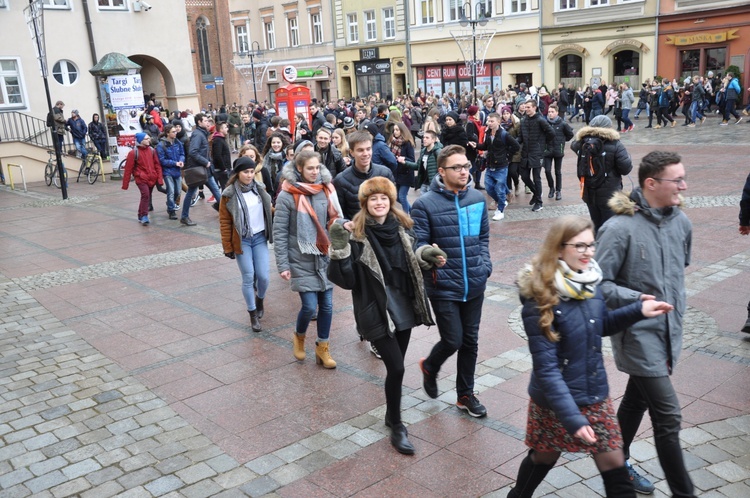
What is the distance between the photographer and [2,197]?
20.4 meters

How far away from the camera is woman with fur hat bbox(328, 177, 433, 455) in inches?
188

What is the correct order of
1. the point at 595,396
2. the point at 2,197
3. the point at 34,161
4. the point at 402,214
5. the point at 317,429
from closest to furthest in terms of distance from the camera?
the point at 595,396, the point at 402,214, the point at 317,429, the point at 2,197, the point at 34,161

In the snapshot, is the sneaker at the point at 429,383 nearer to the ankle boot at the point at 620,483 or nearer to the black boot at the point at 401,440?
the black boot at the point at 401,440

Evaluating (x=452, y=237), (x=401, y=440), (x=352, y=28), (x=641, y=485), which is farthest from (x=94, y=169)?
(x=352, y=28)

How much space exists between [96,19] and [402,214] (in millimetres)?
26804

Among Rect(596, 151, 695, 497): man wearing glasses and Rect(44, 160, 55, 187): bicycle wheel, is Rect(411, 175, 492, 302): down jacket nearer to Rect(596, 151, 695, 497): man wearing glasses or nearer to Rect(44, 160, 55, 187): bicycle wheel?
Rect(596, 151, 695, 497): man wearing glasses

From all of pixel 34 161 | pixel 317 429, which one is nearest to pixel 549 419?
pixel 317 429

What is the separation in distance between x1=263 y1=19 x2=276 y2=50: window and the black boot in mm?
52373

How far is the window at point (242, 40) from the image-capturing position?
56237 mm

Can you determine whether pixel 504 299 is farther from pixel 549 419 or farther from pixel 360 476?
pixel 549 419

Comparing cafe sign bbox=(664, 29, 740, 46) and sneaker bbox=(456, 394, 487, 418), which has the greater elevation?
cafe sign bbox=(664, 29, 740, 46)

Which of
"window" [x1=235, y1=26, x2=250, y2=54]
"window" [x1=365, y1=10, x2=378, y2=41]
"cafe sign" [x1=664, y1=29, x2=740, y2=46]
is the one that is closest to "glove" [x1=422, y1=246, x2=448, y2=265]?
"cafe sign" [x1=664, y1=29, x2=740, y2=46]

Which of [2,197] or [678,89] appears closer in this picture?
[2,197]

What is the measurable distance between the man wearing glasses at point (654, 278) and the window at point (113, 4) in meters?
28.3
